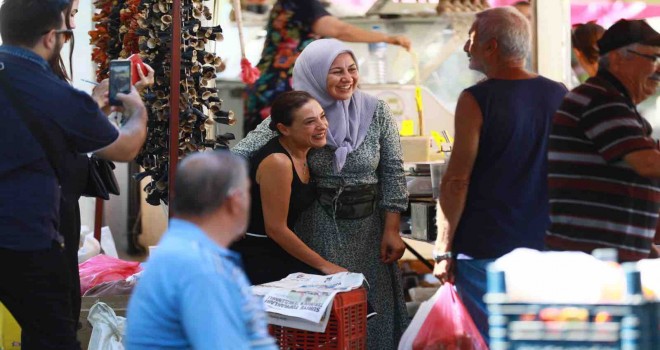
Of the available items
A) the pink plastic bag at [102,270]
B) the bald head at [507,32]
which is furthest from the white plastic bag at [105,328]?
the bald head at [507,32]

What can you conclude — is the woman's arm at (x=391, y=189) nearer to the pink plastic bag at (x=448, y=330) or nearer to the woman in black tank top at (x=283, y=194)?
the woman in black tank top at (x=283, y=194)

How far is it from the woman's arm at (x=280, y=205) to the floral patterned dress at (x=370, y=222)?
0.50 ft

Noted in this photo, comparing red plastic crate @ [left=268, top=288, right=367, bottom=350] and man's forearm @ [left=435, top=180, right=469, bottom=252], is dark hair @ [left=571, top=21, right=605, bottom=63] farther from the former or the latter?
red plastic crate @ [left=268, top=288, right=367, bottom=350]

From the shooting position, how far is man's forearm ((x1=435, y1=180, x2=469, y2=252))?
3.59 meters

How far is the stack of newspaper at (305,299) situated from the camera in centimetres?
366

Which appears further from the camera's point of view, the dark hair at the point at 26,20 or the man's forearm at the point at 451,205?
the man's forearm at the point at 451,205

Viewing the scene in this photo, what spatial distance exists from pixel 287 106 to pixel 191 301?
6.96 feet

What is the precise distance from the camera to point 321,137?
428 cm

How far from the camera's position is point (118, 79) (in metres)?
3.42

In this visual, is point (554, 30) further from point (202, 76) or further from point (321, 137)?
point (202, 76)

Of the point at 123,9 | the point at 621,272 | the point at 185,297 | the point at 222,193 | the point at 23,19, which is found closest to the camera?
the point at 185,297

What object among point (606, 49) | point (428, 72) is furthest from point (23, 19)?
point (428, 72)

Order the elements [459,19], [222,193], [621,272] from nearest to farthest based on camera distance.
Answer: [222,193] < [621,272] < [459,19]

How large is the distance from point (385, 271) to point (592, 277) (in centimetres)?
193
